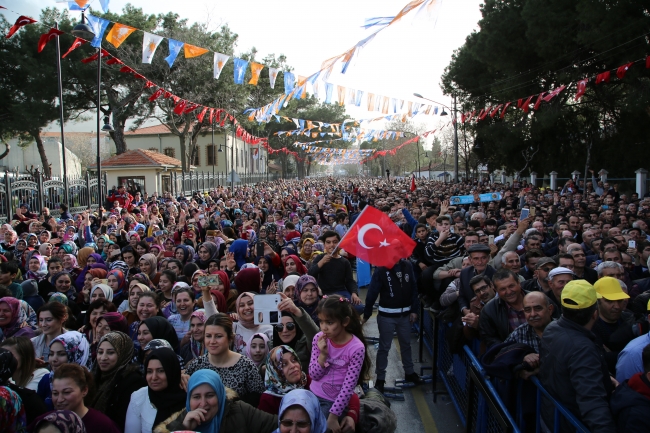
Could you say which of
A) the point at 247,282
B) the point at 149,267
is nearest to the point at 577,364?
the point at 247,282

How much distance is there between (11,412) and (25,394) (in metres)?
0.46

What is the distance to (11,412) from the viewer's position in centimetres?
294

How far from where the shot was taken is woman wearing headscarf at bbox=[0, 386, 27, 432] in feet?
9.44

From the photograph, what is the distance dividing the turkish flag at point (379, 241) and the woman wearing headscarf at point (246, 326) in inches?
65.1

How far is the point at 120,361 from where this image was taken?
3.96m

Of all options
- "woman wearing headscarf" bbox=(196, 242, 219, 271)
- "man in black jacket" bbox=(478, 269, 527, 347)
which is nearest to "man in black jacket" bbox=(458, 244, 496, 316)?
"man in black jacket" bbox=(478, 269, 527, 347)

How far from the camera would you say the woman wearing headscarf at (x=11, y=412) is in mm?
2877

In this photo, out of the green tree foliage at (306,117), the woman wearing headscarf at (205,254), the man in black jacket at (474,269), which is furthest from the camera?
the green tree foliage at (306,117)

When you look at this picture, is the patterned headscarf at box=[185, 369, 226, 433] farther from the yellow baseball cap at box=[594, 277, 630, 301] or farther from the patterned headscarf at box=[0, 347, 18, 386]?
the yellow baseball cap at box=[594, 277, 630, 301]

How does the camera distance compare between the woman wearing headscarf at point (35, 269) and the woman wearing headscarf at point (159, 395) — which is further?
the woman wearing headscarf at point (35, 269)

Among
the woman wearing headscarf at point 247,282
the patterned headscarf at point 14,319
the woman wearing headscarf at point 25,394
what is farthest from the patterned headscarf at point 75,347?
the woman wearing headscarf at point 247,282

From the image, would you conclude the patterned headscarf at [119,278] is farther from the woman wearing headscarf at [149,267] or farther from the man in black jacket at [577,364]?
the man in black jacket at [577,364]

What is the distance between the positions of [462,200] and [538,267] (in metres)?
8.55

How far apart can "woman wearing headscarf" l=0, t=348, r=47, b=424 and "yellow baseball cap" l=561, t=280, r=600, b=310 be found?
3.32 m
